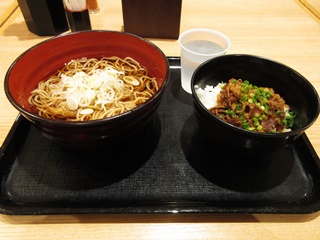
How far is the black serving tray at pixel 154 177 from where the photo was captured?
94 cm

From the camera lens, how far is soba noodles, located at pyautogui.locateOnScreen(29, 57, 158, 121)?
117 centimetres

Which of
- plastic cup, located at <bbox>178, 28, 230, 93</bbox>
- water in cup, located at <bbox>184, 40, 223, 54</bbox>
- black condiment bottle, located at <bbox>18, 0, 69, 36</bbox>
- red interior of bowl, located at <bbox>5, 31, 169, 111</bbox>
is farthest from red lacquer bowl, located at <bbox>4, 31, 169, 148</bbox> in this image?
black condiment bottle, located at <bbox>18, 0, 69, 36</bbox>

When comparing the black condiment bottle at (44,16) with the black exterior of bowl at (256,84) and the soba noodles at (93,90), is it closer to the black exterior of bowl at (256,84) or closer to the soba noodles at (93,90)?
the soba noodles at (93,90)

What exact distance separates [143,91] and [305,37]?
1.67 m

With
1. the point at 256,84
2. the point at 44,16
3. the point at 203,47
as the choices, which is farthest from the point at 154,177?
the point at 44,16

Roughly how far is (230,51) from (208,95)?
0.83 meters

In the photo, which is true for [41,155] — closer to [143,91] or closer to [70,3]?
[143,91]

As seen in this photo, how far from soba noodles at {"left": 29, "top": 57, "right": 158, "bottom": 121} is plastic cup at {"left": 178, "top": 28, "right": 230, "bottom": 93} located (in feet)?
0.93

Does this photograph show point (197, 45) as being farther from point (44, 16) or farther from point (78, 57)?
point (44, 16)

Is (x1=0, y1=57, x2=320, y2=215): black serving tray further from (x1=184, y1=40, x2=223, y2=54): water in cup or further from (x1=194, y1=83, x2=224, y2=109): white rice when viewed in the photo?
(x1=184, y1=40, x2=223, y2=54): water in cup

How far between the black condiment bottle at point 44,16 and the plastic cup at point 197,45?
3.71 feet

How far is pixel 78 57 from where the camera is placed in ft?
4.55

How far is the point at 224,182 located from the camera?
1034 millimetres

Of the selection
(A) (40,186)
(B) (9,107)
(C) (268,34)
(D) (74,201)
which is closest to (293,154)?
(D) (74,201)
